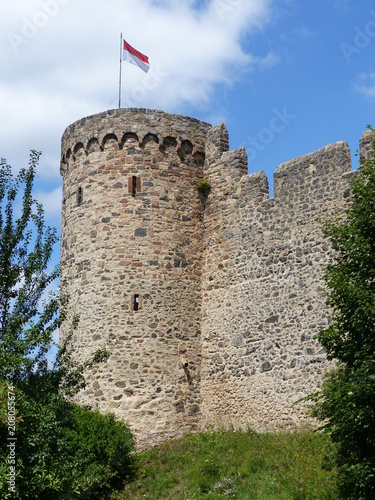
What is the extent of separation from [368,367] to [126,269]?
8534 millimetres

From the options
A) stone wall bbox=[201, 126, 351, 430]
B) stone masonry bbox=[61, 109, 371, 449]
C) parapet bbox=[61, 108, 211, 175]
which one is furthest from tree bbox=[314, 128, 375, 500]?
parapet bbox=[61, 108, 211, 175]

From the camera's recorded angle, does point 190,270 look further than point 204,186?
No

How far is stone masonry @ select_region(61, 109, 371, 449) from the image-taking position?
1859cm

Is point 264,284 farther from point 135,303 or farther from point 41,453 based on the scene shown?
point 41,453

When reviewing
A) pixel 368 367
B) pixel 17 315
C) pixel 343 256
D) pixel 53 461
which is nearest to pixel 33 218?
Result: pixel 17 315

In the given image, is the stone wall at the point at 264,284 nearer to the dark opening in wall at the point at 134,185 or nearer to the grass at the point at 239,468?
the grass at the point at 239,468

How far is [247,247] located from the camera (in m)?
20.2

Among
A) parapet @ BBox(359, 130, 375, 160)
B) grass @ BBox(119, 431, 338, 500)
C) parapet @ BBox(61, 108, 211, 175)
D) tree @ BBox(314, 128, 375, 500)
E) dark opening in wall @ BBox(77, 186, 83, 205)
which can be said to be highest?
parapet @ BBox(61, 108, 211, 175)

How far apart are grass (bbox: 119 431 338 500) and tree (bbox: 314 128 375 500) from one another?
99 cm

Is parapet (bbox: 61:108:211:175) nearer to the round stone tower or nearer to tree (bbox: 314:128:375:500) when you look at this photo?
the round stone tower

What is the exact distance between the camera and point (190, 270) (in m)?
21.2

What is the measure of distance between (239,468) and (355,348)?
14.7 ft

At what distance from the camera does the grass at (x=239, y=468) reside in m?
15.7

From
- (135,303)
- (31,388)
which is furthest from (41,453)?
(135,303)
